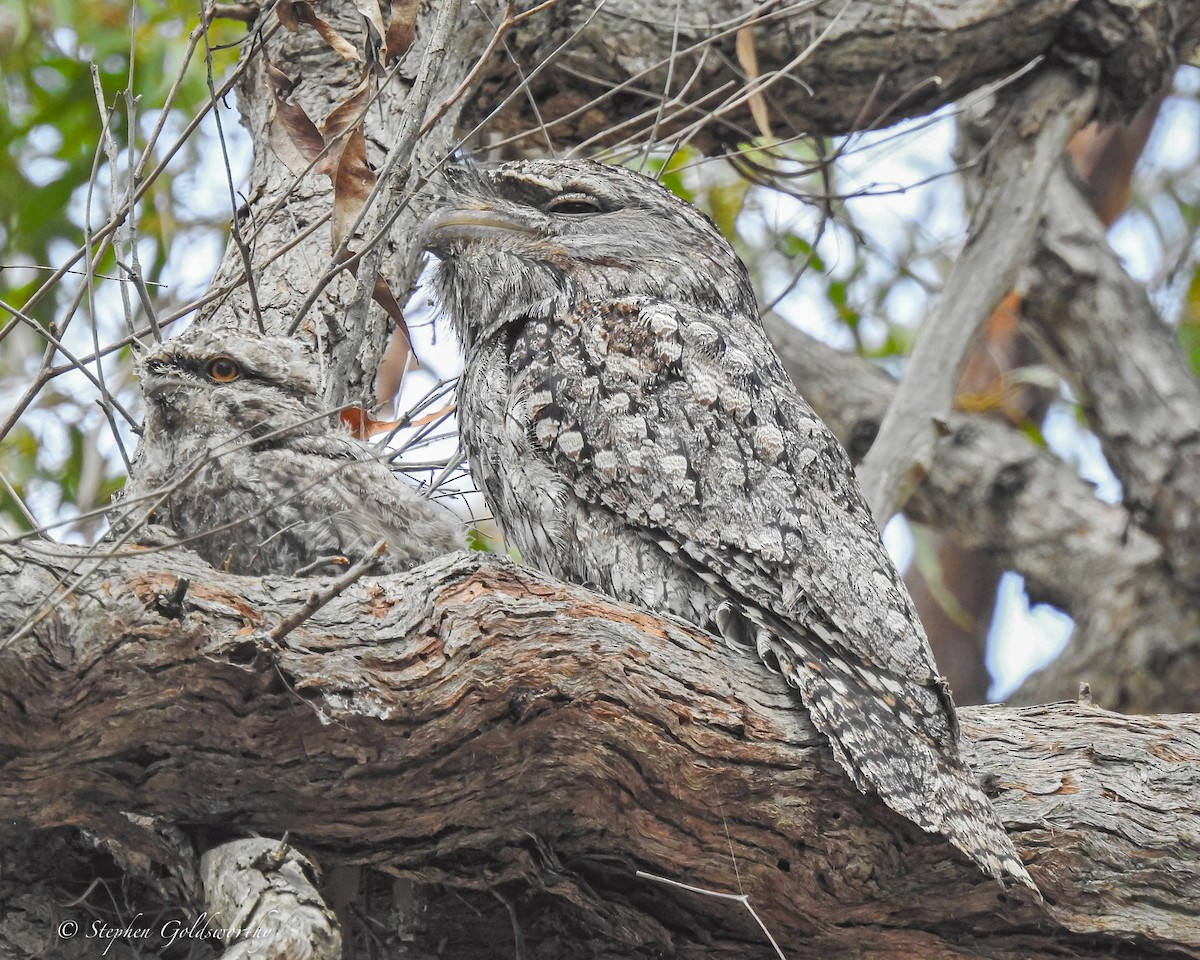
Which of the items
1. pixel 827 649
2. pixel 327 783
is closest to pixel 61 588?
pixel 327 783

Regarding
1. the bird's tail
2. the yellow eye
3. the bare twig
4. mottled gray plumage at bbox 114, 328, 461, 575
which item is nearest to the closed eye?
mottled gray plumage at bbox 114, 328, 461, 575

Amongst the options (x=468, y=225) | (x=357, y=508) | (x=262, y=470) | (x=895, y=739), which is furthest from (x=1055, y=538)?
(x=262, y=470)

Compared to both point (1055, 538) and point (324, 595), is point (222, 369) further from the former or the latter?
point (1055, 538)

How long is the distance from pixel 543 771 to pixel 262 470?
1.26m

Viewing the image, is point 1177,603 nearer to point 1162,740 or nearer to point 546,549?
point 1162,740

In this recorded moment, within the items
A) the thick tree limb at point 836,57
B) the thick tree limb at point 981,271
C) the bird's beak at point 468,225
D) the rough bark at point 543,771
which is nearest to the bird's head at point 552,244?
the bird's beak at point 468,225

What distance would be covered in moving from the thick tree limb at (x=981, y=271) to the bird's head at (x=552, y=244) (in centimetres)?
118

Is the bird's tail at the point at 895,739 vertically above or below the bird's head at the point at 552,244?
below

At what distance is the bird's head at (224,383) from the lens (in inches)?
143

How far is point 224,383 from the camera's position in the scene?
368 cm

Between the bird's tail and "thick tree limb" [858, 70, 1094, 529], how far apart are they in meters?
1.62

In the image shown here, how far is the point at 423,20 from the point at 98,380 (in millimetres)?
1777

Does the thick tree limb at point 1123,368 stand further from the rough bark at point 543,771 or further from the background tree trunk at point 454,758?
the rough bark at point 543,771

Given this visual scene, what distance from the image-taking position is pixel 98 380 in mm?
3156
